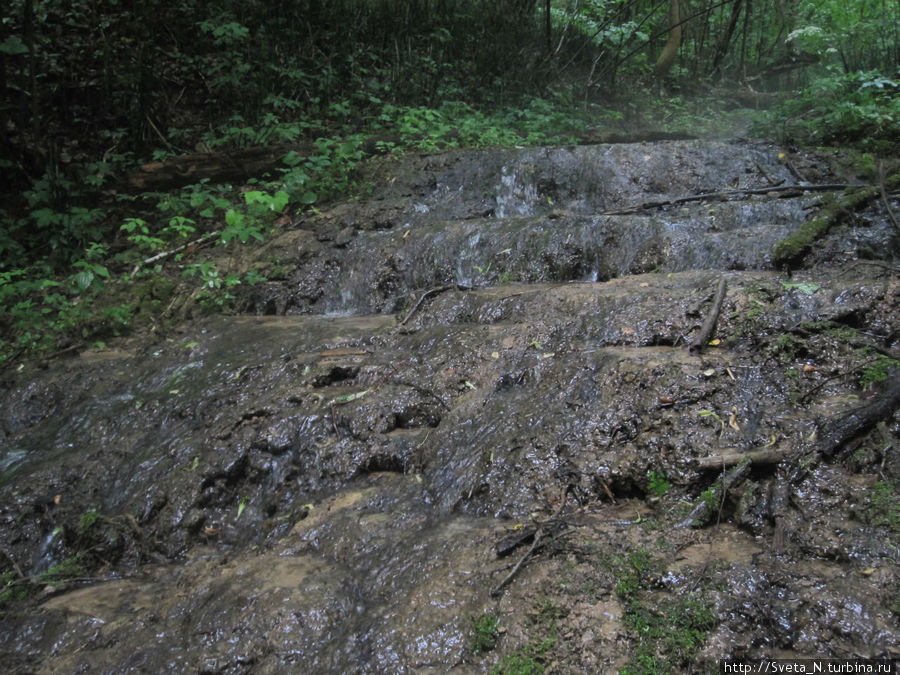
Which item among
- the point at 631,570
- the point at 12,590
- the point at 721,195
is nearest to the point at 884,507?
the point at 631,570

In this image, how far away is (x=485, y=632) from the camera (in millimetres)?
2041

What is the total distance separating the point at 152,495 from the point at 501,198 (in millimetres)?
5166

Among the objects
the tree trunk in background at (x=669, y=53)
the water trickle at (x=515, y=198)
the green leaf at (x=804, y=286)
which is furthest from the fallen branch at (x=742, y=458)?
the tree trunk in background at (x=669, y=53)

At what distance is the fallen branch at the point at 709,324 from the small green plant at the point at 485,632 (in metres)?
1.96

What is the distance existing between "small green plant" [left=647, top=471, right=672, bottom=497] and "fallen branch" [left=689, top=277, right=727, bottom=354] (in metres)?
0.97

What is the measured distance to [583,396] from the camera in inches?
122

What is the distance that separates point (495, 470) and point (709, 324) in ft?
5.32

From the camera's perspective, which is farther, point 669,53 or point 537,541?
point 669,53

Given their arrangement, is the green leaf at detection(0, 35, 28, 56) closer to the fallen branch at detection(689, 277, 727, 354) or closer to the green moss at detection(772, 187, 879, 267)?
the fallen branch at detection(689, 277, 727, 354)

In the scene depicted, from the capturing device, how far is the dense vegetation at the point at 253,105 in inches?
239

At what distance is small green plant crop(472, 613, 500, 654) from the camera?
201 cm

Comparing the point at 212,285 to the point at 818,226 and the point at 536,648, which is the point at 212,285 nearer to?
the point at 536,648

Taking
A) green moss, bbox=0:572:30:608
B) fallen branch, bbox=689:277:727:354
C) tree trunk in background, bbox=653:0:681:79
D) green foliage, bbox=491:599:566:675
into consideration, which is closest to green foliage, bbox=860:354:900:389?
fallen branch, bbox=689:277:727:354

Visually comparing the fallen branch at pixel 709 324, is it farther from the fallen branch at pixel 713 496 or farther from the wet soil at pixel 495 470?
the fallen branch at pixel 713 496
